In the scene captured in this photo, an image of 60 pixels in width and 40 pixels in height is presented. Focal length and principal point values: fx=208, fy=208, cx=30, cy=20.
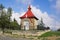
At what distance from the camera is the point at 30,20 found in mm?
65938

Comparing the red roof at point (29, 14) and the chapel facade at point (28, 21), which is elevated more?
the red roof at point (29, 14)

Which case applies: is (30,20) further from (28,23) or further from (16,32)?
(16,32)

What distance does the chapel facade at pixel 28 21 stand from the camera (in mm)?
64762

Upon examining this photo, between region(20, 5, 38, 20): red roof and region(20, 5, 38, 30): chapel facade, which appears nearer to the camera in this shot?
region(20, 5, 38, 30): chapel facade

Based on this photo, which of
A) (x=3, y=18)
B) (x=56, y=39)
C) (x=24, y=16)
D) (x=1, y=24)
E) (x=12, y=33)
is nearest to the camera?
(x=56, y=39)

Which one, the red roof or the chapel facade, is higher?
the red roof

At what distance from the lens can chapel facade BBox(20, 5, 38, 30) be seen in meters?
64.8

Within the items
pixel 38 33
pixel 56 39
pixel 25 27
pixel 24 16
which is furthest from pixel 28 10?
pixel 56 39

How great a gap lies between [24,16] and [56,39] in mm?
25980

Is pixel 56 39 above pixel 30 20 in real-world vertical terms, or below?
below

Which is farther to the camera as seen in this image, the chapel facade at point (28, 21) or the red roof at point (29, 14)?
the red roof at point (29, 14)

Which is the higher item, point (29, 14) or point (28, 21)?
point (29, 14)

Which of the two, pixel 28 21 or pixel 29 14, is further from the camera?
pixel 29 14

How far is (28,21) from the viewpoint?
65812 mm
